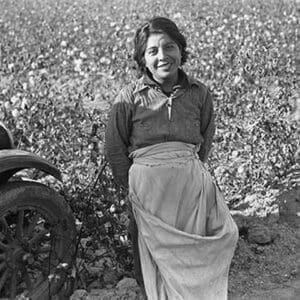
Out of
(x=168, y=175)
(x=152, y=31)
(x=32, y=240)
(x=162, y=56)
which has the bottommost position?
(x=32, y=240)

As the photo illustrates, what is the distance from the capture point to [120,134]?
3.04 m

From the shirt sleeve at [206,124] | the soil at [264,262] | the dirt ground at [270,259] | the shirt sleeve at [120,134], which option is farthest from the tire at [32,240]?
the dirt ground at [270,259]

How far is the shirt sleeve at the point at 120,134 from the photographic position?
3012mm

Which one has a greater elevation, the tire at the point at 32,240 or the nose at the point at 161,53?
the nose at the point at 161,53

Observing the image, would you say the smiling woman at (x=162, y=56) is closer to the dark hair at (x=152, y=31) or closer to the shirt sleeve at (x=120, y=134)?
the dark hair at (x=152, y=31)

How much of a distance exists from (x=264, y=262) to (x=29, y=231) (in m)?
1.50

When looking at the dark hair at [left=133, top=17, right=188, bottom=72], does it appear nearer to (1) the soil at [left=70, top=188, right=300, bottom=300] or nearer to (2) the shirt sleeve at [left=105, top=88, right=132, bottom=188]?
(2) the shirt sleeve at [left=105, top=88, right=132, bottom=188]

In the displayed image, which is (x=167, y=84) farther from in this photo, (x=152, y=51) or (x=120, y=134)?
(x=120, y=134)

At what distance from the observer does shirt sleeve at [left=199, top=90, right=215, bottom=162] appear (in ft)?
10.4

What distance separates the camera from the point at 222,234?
9.96 feet

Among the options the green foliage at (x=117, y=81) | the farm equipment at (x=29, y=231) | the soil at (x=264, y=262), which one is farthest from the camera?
the green foliage at (x=117, y=81)

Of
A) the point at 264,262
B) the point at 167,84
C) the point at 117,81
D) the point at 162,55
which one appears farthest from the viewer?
the point at 117,81

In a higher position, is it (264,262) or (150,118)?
(150,118)


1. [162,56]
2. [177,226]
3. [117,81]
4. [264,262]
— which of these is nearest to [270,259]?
[264,262]
